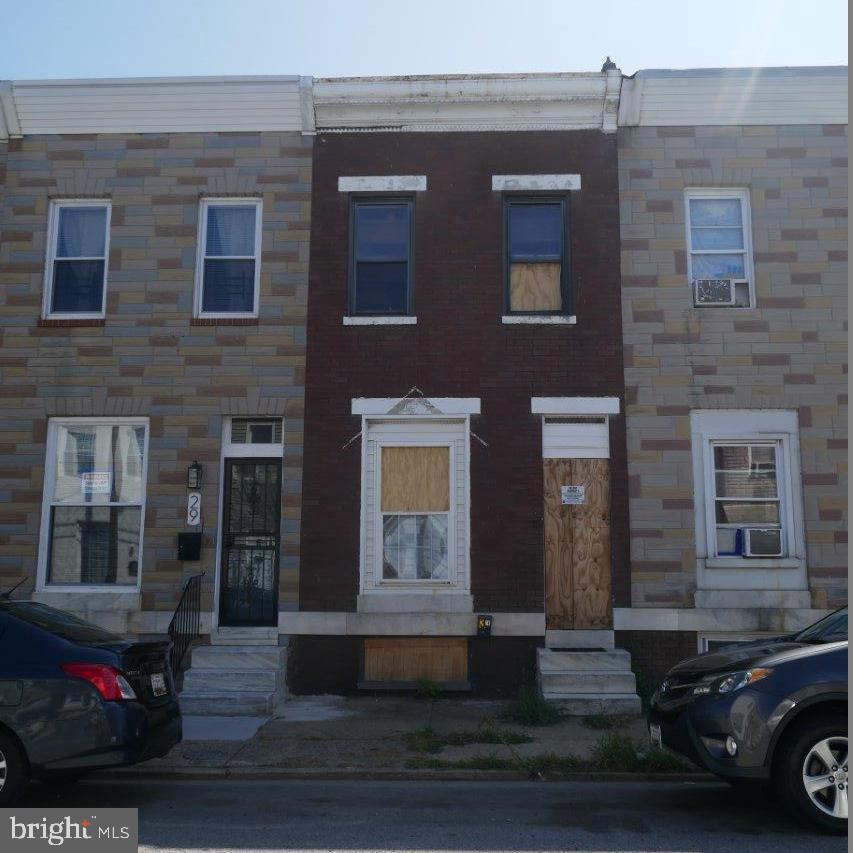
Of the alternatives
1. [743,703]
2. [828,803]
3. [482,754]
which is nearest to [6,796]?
[482,754]

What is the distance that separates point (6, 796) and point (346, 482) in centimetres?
608

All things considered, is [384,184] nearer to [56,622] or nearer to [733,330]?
[733,330]

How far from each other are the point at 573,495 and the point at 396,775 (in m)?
4.79

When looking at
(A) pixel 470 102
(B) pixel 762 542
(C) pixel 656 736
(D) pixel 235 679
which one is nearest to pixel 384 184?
(A) pixel 470 102

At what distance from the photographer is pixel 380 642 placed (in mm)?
12039

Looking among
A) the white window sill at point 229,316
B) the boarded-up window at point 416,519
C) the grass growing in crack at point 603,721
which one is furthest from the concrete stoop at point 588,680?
the white window sill at point 229,316

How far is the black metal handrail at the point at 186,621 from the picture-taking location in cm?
1157

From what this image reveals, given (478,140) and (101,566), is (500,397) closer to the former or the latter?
(478,140)

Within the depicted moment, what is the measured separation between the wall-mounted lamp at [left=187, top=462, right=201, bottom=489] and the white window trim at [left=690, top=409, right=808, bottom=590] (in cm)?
633

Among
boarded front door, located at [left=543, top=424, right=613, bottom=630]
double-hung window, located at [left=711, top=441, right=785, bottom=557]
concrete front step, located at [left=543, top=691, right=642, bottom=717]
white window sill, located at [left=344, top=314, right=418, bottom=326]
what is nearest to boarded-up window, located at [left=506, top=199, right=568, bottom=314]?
white window sill, located at [left=344, top=314, right=418, bottom=326]

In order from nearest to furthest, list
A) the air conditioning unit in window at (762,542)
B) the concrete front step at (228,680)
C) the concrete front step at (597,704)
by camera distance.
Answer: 1. the concrete front step at (597,704)
2. the concrete front step at (228,680)
3. the air conditioning unit in window at (762,542)

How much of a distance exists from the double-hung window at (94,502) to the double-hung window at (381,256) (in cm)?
340

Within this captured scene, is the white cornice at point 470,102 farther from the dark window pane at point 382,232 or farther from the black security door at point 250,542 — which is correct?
the black security door at point 250,542

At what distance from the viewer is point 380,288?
1287 cm
